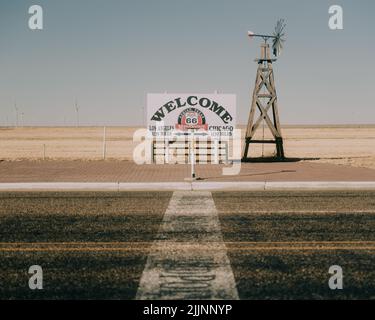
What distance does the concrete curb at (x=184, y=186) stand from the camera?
12625 mm

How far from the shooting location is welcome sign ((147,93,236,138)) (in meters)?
18.6

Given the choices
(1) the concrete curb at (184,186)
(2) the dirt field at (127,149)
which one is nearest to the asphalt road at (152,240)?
(1) the concrete curb at (184,186)

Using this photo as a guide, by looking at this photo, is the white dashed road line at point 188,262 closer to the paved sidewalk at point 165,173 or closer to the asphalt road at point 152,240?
the asphalt road at point 152,240

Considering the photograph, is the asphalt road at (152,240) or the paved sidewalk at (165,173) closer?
the asphalt road at (152,240)

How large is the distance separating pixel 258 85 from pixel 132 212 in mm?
12637

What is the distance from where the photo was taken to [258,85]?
Answer: 65.9ft

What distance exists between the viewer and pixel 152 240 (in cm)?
677

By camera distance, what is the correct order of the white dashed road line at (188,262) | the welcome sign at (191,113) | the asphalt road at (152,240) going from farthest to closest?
the welcome sign at (191,113) < the asphalt road at (152,240) < the white dashed road line at (188,262)

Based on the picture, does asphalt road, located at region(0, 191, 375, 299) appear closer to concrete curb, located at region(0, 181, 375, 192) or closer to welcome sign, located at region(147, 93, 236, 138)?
concrete curb, located at region(0, 181, 375, 192)

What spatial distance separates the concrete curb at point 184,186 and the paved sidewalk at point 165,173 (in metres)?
0.75

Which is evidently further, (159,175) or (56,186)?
(159,175)
